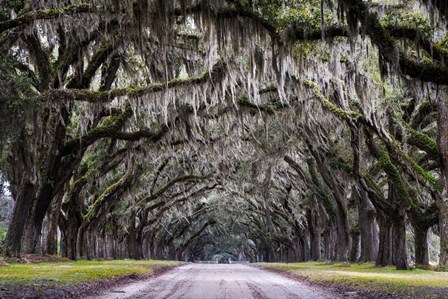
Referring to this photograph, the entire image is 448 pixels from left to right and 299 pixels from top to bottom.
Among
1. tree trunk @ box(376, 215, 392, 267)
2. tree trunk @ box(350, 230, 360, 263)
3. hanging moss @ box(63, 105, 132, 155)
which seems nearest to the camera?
hanging moss @ box(63, 105, 132, 155)

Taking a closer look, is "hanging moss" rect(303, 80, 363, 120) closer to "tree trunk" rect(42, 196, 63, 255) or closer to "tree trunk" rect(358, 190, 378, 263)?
"tree trunk" rect(358, 190, 378, 263)

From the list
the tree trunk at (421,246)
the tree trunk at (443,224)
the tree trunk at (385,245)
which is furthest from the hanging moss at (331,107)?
the tree trunk at (385,245)

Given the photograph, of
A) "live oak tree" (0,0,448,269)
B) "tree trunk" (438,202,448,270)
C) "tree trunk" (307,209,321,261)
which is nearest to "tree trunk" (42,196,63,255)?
"live oak tree" (0,0,448,269)

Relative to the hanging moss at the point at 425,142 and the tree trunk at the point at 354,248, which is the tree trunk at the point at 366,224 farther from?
the hanging moss at the point at 425,142

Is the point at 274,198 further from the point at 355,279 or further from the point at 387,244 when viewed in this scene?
the point at 355,279

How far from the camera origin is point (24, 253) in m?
22.1

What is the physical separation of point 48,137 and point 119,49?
14.5ft

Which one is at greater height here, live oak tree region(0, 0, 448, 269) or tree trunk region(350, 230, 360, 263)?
live oak tree region(0, 0, 448, 269)

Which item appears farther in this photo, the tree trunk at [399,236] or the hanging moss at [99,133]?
the tree trunk at [399,236]

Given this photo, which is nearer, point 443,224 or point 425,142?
point 425,142

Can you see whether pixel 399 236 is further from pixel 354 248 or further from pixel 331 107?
pixel 354 248

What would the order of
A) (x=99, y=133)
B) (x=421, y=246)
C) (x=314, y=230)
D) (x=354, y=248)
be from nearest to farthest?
(x=99, y=133), (x=421, y=246), (x=354, y=248), (x=314, y=230)

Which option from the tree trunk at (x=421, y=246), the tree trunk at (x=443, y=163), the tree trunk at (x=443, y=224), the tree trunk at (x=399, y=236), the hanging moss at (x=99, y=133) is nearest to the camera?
the tree trunk at (x=443, y=163)

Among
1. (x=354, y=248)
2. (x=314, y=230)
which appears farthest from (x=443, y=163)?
(x=314, y=230)
